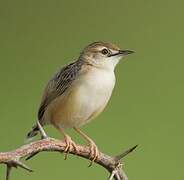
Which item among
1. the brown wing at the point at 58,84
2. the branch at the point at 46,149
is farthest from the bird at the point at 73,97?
the branch at the point at 46,149

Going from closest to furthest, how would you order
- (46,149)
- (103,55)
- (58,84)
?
(46,149) → (58,84) → (103,55)

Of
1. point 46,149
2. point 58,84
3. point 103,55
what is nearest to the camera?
point 46,149

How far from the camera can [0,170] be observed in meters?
2.38

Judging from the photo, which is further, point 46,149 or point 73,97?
point 73,97

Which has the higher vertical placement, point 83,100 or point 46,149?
point 46,149

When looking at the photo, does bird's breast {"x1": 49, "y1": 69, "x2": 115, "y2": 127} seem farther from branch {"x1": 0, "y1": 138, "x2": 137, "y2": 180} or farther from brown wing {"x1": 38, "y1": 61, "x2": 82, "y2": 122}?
branch {"x1": 0, "y1": 138, "x2": 137, "y2": 180}

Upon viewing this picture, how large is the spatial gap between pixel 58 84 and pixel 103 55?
0.25 metres

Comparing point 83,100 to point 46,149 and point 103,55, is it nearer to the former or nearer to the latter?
point 103,55

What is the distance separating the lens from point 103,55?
2.01 metres

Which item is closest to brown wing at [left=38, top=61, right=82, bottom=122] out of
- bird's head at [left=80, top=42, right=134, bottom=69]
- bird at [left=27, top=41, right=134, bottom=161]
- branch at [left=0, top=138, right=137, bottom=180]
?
bird at [left=27, top=41, right=134, bottom=161]

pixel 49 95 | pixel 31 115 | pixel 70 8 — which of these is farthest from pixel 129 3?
pixel 49 95

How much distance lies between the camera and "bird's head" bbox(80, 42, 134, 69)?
77.8 inches

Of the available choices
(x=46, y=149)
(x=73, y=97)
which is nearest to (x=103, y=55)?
(x=73, y=97)

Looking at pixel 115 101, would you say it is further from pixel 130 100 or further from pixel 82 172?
pixel 82 172
